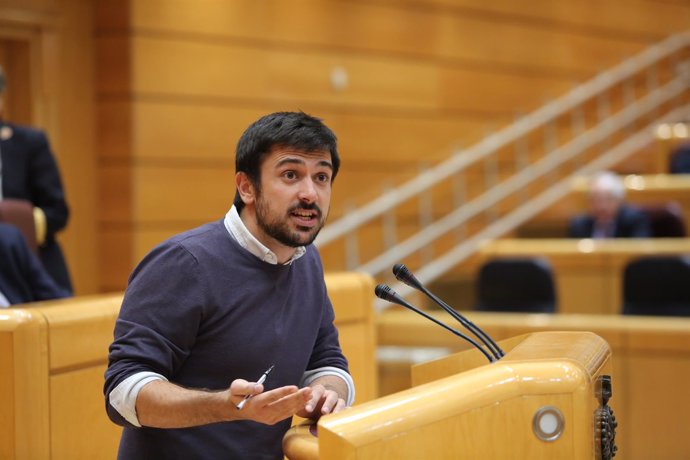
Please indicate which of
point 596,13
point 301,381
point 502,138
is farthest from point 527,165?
point 301,381

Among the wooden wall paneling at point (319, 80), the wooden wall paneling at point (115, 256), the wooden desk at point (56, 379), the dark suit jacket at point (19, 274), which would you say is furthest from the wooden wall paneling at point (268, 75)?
the wooden desk at point (56, 379)

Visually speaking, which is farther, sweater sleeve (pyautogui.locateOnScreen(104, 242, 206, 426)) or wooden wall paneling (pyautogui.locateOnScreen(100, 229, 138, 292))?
wooden wall paneling (pyautogui.locateOnScreen(100, 229, 138, 292))

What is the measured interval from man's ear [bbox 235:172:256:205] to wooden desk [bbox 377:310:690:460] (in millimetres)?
2712

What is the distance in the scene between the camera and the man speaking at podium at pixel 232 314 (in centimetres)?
173

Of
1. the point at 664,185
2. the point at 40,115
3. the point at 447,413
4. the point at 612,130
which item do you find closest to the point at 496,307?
the point at 664,185

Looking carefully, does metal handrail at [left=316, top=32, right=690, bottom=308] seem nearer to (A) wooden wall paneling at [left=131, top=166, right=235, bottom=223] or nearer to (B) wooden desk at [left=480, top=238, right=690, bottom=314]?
(A) wooden wall paneling at [left=131, top=166, right=235, bottom=223]

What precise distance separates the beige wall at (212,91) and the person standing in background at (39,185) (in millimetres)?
1893

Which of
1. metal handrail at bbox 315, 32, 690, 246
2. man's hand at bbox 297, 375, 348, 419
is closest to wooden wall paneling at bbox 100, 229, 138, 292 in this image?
metal handrail at bbox 315, 32, 690, 246

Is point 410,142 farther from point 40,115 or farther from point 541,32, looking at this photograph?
point 40,115

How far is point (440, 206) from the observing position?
724cm

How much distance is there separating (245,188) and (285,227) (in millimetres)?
118

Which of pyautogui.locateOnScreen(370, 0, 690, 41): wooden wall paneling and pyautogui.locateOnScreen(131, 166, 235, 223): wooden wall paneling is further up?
pyautogui.locateOnScreen(370, 0, 690, 41): wooden wall paneling

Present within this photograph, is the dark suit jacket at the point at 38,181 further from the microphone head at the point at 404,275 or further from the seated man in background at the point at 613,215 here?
the seated man in background at the point at 613,215

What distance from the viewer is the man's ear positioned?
188 centimetres
